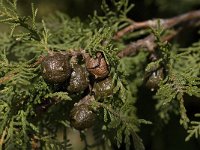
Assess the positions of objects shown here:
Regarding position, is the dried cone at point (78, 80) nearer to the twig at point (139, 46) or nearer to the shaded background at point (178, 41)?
the twig at point (139, 46)

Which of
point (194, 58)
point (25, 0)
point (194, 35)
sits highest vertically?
point (25, 0)

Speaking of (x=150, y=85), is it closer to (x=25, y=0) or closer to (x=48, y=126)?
(x=48, y=126)

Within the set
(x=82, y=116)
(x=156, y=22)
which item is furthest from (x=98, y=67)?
(x=156, y=22)

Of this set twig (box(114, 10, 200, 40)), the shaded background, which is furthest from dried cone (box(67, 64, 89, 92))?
the shaded background

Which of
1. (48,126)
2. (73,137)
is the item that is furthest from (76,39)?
(73,137)

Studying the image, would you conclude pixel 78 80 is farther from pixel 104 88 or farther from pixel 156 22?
pixel 156 22

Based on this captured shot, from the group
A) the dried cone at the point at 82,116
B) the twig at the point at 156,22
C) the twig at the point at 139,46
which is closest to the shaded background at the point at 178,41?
the twig at the point at 156,22

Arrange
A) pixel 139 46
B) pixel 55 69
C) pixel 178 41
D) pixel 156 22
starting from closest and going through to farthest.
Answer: pixel 55 69 < pixel 139 46 < pixel 156 22 < pixel 178 41
